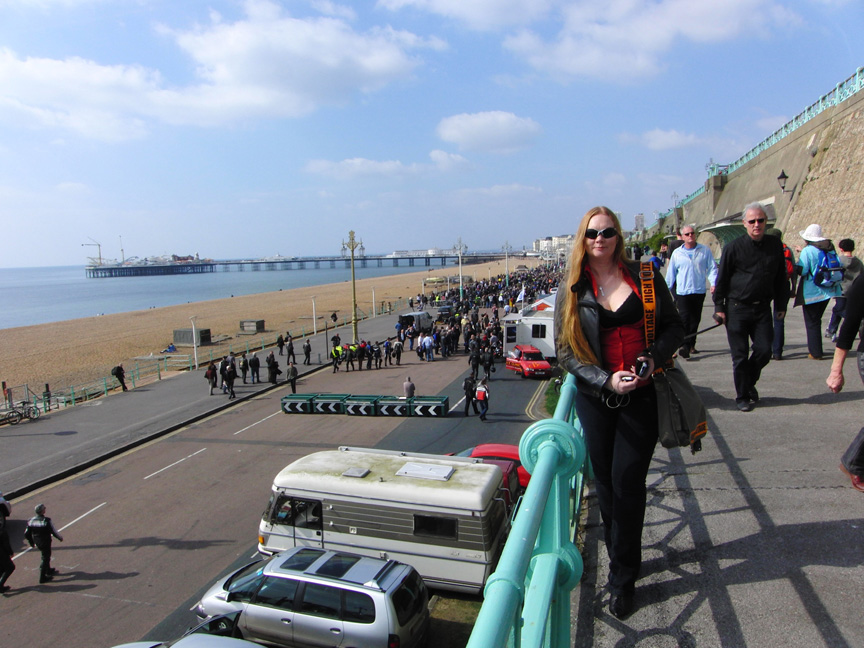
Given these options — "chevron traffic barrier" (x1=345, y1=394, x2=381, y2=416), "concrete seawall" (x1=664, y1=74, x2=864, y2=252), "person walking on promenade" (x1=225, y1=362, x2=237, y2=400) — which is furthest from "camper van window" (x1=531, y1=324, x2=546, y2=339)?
"person walking on promenade" (x1=225, y1=362, x2=237, y2=400)

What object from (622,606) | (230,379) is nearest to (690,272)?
(622,606)

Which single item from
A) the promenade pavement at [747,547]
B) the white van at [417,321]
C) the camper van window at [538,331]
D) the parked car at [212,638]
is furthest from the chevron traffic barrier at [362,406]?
the white van at [417,321]

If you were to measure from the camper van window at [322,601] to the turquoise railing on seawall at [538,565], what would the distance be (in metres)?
5.61

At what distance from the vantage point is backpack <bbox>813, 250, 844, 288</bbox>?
842cm

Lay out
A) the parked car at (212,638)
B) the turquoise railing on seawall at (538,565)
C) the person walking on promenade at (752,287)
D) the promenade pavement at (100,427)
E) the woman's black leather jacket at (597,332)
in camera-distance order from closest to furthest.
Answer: the turquoise railing on seawall at (538,565), the woman's black leather jacket at (597,332), the person walking on promenade at (752,287), the parked car at (212,638), the promenade pavement at (100,427)

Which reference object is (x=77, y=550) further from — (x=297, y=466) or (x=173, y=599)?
(x=297, y=466)

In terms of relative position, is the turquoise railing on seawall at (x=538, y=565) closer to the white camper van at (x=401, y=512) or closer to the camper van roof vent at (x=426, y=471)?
the white camper van at (x=401, y=512)

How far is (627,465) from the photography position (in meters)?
2.79

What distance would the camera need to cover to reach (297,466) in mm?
10062

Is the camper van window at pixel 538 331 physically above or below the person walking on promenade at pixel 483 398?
above

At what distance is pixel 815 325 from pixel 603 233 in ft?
24.3

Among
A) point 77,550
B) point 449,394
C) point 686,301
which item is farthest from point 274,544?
point 449,394

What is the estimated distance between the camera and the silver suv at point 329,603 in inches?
278

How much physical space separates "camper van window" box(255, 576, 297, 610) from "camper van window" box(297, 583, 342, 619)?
0.64 feet
